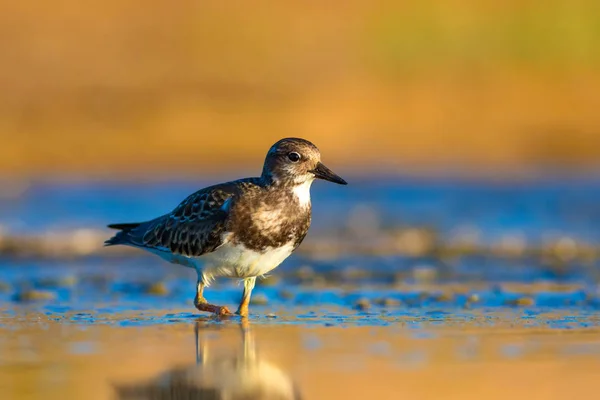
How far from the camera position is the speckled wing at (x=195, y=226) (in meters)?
8.88

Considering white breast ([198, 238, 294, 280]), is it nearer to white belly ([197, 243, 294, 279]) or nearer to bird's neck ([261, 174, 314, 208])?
white belly ([197, 243, 294, 279])

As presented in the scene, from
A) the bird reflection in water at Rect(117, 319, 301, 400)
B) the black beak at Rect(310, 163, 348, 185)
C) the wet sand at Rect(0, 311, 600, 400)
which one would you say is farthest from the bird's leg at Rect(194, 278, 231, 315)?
the bird reflection in water at Rect(117, 319, 301, 400)

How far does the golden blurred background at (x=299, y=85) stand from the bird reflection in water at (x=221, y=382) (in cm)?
1411

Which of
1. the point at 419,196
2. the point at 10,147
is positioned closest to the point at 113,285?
the point at 419,196

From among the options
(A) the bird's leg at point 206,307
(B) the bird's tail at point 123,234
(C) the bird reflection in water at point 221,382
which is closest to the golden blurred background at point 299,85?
(B) the bird's tail at point 123,234

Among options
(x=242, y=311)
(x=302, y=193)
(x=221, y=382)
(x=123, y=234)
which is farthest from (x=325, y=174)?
(x=221, y=382)

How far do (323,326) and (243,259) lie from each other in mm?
916

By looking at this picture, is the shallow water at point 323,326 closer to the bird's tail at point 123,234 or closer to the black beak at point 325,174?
the bird's tail at point 123,234

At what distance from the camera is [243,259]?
876 centimetres

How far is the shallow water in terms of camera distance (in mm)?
6527

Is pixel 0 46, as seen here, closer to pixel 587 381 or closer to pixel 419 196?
pixel 419 196

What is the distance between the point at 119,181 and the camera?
20.4 m

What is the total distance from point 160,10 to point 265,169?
62.3 ft

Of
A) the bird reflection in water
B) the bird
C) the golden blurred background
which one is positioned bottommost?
the bird reflection in water
